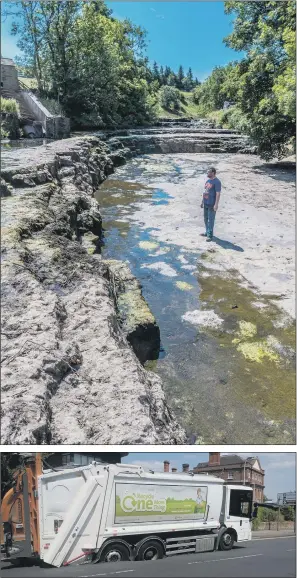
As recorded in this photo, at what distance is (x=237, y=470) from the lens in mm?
3342

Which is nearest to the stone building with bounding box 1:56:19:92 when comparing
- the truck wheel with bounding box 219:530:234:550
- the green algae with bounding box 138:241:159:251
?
the green algae with bounding box 138:241:159:251

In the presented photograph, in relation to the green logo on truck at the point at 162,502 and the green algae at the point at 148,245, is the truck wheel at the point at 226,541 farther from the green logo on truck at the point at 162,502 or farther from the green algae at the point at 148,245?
the green algae at the point at 148,245

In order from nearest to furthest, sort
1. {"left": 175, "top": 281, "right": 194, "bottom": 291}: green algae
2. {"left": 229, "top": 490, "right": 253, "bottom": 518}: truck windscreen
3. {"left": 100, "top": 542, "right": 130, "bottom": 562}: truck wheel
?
1. {"left": 100, "top": 542, "right": 130, "bottom": 562}: truck wheel
2. {"left": 229, "top": 490, "right": 253, "bottom": 518}: truck windscreen
3. {"left": 175, "top": 281, "right": 194, "bottom": 291}: green algae

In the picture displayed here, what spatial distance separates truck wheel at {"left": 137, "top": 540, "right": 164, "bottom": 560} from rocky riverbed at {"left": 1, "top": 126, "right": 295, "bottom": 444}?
2.64ft

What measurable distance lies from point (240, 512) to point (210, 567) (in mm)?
543

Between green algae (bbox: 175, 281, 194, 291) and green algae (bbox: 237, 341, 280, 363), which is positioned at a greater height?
green algae (bbox: 175, 281, 194, 291)

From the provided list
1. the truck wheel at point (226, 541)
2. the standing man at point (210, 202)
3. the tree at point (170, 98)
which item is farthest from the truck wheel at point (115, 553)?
the tree at point (170, 98)

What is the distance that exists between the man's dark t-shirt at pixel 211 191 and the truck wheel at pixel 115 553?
9.93 ft

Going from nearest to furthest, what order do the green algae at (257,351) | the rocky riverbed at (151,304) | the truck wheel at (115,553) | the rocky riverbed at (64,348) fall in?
the rocky riverbed at (64,348), the rocky riverbed at (151,304), the truck wheel at (115,553), the green algae at (257,351)

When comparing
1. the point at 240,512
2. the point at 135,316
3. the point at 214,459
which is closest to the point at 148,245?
the point at 135,316

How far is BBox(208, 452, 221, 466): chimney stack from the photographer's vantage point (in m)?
3.19

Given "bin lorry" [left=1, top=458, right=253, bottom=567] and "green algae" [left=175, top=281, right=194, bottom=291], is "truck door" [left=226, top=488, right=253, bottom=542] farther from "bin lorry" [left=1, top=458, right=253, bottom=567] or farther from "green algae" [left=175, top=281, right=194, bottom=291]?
"green algae" [left=175, top=281, right=194, bottom=291]

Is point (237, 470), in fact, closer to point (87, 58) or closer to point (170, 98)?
point (170, 98)

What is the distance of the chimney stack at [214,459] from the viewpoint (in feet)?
10.5
